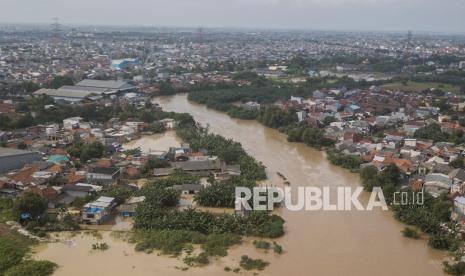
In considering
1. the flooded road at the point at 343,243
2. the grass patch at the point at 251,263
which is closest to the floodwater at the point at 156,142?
the flooded road at the point at 343,243

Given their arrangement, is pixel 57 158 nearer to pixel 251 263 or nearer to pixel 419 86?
pixel 251 263

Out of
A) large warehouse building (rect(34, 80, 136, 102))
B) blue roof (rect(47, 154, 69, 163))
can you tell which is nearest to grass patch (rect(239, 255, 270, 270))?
blue roof (rect(47, 154, 69, 163))

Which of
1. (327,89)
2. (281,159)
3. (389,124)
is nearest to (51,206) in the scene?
(281,159)

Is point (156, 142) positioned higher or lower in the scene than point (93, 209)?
lower

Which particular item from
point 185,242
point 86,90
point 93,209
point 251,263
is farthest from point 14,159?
point 86,90

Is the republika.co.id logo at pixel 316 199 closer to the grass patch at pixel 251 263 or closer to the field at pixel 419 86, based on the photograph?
the grass patch at pixel 251 263

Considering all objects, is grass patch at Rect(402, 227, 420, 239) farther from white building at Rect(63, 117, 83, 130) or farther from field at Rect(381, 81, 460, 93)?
field at Rect(381, 81, 460, 93)
